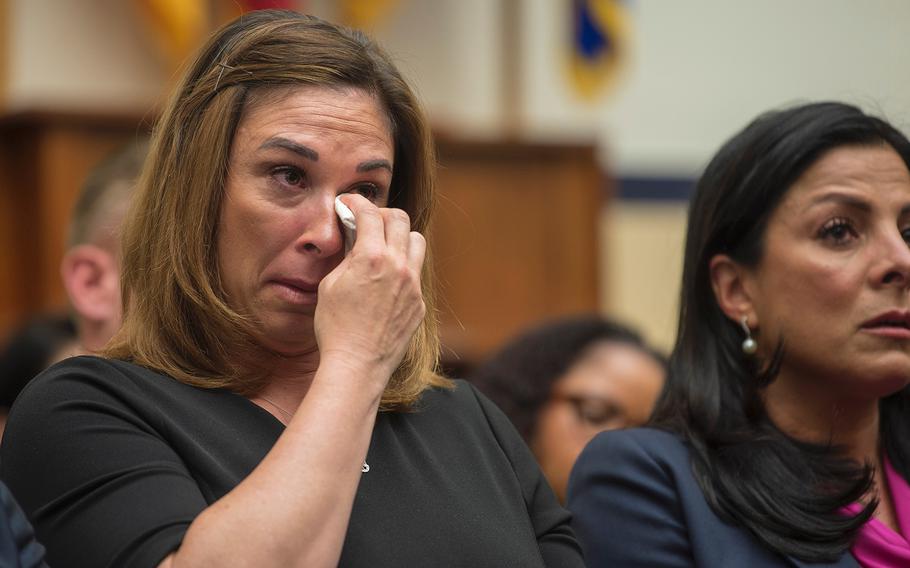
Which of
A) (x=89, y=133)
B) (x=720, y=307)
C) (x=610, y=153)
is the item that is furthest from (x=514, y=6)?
(x=720, y=307)

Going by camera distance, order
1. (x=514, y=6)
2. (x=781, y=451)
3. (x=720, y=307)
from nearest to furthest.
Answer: (x=781, y=451)
(x=720, y=307)
(x=514, y=6)

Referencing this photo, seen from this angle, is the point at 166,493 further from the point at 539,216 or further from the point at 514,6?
the point at 514,6

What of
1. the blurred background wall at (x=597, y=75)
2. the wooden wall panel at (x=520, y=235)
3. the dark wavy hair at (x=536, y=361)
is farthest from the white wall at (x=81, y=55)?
the dark wavy hair at (x=536, y=361)

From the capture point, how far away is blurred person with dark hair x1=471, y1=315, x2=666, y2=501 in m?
3.18

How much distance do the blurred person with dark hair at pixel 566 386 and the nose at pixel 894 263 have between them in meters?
0.99

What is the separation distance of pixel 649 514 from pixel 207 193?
35.2 inches

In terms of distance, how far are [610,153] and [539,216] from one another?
152 cm

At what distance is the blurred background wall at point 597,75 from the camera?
600 centimetres

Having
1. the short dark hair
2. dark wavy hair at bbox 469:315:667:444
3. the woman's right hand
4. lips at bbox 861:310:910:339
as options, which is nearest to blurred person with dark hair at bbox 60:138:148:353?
the short dark hair

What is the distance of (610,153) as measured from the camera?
7.41 metres

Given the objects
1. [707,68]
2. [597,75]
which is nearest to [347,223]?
[597,75]

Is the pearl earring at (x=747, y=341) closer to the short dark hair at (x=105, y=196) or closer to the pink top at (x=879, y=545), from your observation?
the pink top at (x=879, y=545)

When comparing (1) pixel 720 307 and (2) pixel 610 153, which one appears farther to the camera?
(2) pixel 610 153

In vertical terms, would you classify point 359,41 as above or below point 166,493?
above
